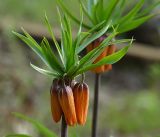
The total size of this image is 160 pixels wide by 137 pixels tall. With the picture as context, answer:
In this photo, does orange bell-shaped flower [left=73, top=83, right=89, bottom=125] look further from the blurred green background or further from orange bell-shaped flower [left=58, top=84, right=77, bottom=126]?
the blurred green background

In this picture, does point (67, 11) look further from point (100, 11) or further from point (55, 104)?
point (55, 104)

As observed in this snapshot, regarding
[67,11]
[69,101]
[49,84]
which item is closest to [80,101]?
[69,101]

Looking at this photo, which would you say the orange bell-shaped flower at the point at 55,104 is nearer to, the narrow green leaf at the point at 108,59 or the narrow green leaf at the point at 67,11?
the narrow green leaf at the point at 108,59

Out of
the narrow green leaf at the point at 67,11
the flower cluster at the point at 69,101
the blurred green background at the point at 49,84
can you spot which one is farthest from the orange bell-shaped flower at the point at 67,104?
the blurred green background at the point at 49,84

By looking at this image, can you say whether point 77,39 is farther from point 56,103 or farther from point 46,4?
point 46,4

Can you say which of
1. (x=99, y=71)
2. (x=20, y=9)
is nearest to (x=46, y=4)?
(x=20, y=9)

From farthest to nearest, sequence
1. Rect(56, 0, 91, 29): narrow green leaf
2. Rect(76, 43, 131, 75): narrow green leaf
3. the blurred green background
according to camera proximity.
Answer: the blurred green background < Rect(56, 0, 91, 29): narrow green leaf < Rect(76, 43, 131, 75): narrow green leaf

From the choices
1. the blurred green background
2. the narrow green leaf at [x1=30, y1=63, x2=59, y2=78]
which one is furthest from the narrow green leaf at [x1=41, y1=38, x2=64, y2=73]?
the blurred green background
